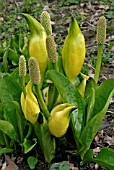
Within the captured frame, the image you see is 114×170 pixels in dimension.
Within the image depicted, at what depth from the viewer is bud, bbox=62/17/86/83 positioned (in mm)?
1866

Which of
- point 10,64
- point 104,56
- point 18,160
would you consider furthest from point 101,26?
point 104,56

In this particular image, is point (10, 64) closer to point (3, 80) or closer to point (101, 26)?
point (3, 80)

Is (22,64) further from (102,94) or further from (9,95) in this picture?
(102,94)

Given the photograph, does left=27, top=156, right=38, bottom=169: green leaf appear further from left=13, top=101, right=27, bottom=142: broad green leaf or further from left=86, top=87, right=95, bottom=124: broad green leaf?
left=86, top=87, right=95, bottom=124: broad green leaf

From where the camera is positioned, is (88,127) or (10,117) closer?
(88,127)

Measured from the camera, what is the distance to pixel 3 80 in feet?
6.72

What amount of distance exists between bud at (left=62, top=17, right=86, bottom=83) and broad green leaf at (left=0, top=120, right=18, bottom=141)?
427mm

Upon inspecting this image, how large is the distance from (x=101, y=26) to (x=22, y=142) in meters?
0.80

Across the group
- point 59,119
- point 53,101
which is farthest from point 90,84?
point 59,119

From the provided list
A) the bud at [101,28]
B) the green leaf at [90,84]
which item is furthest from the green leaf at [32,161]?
the bud at [101,28]

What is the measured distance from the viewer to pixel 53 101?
2064 millimetres

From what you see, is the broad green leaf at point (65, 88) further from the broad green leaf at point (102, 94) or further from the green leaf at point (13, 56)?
the green leaf at point (13, 56)

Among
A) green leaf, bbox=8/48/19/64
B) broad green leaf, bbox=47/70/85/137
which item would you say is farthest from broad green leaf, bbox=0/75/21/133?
green leaf, bbox=8/48/19/64

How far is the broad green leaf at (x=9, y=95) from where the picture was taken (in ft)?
6.76
